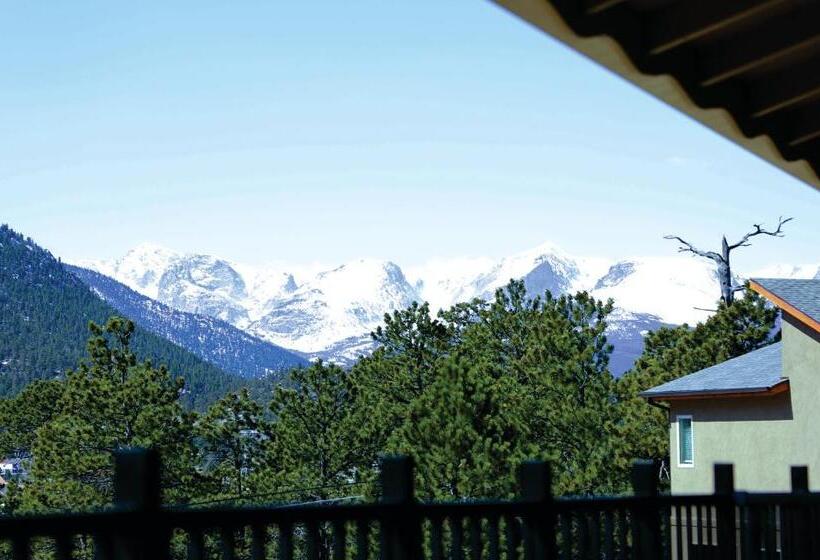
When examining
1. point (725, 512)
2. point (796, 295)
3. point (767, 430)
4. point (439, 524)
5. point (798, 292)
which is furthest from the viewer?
point (767, 430)

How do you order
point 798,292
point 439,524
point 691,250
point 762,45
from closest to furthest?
point 762,45
point 439,524
point 798,292
point 691,250

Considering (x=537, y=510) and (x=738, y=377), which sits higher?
(x=738, y=377)

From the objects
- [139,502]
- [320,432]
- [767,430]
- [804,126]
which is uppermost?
[320,432]

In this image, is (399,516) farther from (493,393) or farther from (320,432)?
(320,432)

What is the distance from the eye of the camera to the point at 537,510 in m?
5.40

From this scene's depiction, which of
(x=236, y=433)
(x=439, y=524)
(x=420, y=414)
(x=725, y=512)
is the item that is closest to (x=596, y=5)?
(x=439, y=524)

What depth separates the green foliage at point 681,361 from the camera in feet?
112

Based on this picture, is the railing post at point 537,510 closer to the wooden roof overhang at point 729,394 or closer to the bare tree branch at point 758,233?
the wooden roof overhang at point 729,394

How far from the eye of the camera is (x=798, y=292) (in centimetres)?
2394

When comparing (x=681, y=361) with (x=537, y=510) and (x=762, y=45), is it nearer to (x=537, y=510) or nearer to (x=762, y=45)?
(x=537, y=510)

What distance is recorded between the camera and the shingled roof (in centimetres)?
2250

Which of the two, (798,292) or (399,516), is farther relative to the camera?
(798,292)

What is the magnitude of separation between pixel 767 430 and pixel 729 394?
1.09 meters

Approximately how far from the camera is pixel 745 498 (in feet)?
22.8
